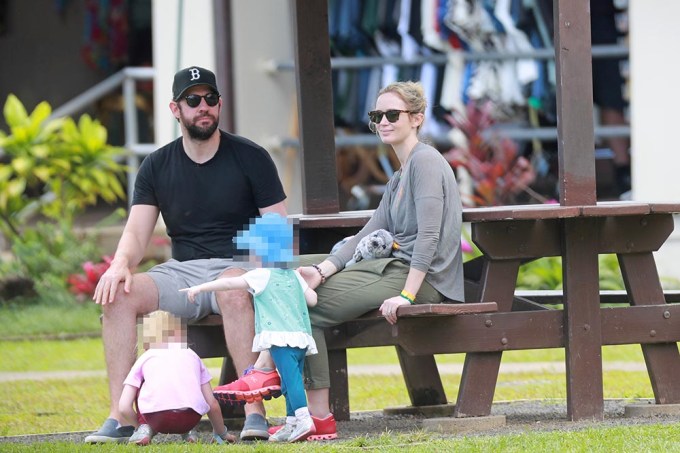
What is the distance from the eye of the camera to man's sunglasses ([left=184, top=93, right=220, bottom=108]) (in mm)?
7168

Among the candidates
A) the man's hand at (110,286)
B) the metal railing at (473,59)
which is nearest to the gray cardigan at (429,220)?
the man's hand at (110,286)

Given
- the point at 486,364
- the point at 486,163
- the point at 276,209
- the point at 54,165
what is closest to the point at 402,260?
the point at 486,364

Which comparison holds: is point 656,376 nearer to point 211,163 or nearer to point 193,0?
point 211,163

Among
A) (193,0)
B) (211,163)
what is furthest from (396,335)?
(193,0)

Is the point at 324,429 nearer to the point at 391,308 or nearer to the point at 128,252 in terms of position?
the point at 391,308

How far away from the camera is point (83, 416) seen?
26.6 feet

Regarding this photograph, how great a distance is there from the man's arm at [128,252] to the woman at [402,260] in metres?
0.74

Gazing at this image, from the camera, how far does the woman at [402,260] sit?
662 cm

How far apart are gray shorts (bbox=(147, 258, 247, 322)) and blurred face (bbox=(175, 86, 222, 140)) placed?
62cm

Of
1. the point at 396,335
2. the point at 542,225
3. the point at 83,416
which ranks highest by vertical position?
the point at 542,225

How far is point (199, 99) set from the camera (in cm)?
718

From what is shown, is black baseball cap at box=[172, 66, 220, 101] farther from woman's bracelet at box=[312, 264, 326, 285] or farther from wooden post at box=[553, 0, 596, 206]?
wooden post at box=[553, 0, 596, 206]

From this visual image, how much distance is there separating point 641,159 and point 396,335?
7017 millimetres

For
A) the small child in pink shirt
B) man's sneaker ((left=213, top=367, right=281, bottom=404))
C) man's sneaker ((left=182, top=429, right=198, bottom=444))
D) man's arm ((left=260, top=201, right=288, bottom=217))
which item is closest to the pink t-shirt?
the small child in pink shirt
